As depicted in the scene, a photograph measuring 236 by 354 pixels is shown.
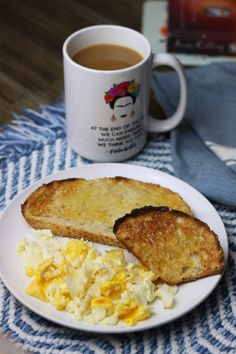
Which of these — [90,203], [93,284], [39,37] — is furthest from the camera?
[39,37]

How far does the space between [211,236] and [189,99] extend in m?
0.56

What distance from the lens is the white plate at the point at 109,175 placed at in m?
0.95

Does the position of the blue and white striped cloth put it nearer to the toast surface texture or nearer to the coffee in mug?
the toast surface texture

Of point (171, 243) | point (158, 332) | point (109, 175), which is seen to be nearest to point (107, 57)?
point (109, 175)

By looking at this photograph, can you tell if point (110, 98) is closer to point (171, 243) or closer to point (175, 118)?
point (175, 118)

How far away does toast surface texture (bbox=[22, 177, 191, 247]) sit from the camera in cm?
111

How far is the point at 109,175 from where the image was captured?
126cm

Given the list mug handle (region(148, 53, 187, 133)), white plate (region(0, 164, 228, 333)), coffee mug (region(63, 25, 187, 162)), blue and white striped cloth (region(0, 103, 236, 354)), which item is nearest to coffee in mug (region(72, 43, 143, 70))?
coffee mug (region(63, 25, 187, 162))

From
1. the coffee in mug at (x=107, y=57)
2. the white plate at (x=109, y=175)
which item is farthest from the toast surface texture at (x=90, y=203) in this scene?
the coffee in mug at (x=107, y=57)

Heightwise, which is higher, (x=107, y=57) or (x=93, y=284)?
(x=107, y=57)

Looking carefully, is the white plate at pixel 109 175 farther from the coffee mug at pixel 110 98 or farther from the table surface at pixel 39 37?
the table surface at pixel 39 37

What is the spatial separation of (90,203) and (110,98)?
23cm

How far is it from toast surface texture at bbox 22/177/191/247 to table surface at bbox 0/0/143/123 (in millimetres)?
355

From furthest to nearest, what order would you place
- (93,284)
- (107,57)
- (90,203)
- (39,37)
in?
(39,37)
(107,57)
(90,203)
(93,284)
